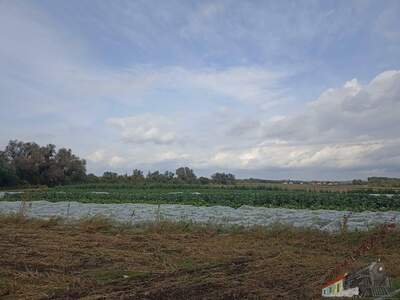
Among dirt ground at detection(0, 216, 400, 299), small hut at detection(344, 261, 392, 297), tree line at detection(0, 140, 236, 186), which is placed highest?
tree line at detection(0, 140, 236, 186)

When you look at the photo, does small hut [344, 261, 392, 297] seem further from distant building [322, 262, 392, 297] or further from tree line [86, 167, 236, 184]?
tree line [86, 167, 236, 184]

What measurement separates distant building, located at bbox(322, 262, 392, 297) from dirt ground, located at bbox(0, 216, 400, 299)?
35 centimetres

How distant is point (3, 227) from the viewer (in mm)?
12961

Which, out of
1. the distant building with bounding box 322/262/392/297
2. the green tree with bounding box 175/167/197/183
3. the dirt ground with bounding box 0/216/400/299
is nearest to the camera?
the distant building with bounding box 322/262/392/297

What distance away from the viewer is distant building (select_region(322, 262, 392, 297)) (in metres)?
5.18

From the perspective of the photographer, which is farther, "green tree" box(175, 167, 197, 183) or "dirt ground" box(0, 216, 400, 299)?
"green tree" box(175, 167, 197, 183)

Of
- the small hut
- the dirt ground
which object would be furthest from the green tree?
the small hut

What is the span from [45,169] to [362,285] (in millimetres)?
68586

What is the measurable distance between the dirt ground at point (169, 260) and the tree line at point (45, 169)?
181ft

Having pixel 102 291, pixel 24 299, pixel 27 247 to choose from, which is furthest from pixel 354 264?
pixel 27 247

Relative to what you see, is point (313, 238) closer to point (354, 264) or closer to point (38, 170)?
point (354, 264)

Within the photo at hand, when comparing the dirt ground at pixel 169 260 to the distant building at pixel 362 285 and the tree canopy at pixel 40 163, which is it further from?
the tree canopy at pixel 40 163

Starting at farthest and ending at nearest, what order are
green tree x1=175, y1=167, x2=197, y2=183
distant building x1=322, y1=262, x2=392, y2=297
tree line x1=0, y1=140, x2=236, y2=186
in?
1. green tree x1=175, y1=167, x2=197, y2=183
2. tree line x1=0, y1=140, x2=236, y2=186
3. distant building x1=322, y1=262, x2=392, y2=297

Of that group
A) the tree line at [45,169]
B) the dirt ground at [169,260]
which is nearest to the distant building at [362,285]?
the dirt ground at [169,260]
